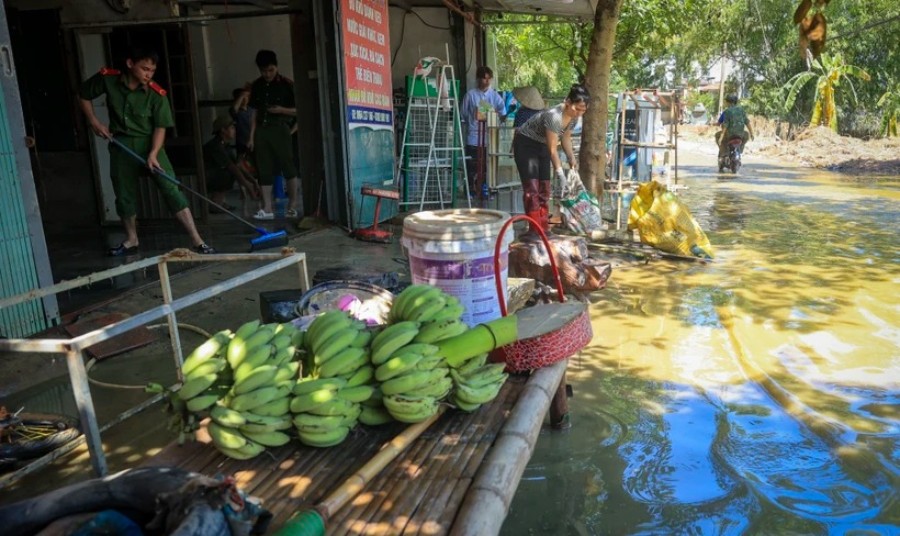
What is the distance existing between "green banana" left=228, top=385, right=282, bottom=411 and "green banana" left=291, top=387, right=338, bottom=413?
10 centimetres

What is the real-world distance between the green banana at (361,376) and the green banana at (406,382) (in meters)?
0.07

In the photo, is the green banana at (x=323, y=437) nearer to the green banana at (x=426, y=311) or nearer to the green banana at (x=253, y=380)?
the green banana at (x=253, y=380)

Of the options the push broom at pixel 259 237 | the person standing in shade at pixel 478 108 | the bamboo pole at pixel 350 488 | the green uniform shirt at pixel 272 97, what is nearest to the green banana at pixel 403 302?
the bamboo pole at pixel 350 488

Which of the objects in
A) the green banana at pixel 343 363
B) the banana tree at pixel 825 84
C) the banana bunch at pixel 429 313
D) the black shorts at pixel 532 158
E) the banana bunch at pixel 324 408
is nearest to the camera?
the banana bunch at pixel 324 408

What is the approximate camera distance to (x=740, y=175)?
16953 mm

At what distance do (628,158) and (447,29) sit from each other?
382 centimetres

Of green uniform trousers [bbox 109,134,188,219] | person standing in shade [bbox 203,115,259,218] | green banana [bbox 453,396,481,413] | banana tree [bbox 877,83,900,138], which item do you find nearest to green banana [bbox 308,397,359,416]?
green banana [bbox 453,396,481,413]

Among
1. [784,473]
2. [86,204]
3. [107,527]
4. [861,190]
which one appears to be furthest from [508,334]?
[861,190]

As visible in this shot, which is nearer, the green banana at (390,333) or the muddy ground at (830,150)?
the green banana at (390,333)

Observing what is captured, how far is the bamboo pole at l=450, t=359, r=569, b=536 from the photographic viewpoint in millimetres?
1839

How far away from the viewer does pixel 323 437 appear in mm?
2156

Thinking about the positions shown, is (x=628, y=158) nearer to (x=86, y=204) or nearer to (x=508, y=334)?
(x=86, y=204)

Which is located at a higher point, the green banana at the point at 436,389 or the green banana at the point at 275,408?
the green banana at the point at 275,408

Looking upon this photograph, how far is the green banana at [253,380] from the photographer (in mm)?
2020
